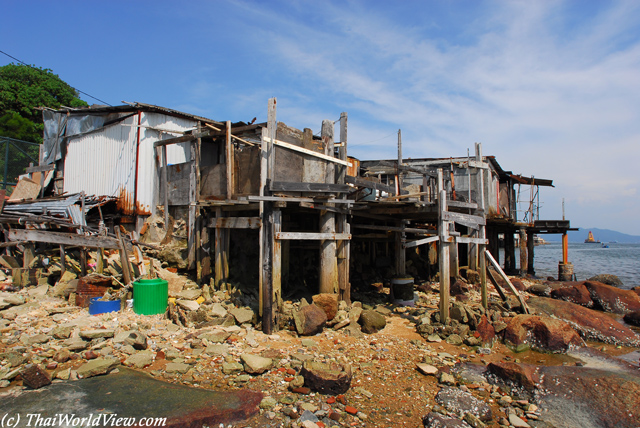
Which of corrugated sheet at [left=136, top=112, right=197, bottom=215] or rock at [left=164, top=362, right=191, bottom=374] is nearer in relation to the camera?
rock at [left=164, top=362, right=191, bottom=374]

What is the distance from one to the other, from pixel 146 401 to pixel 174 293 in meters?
5.14

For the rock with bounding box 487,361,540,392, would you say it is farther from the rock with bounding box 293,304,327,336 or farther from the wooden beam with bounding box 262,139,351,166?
the wooden beam with bounding box 262,139,351,166

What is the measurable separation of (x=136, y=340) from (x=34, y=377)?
1809 mm

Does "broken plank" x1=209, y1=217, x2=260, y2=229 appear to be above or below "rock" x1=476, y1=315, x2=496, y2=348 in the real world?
above

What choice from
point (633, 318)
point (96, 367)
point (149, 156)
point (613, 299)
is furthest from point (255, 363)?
point (613, 299)

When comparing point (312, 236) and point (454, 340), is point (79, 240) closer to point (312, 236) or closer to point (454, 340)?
point (312, 236)

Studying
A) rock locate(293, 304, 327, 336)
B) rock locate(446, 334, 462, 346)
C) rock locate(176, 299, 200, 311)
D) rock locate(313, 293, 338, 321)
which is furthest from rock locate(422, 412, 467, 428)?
rock locate(176, 299, 200, 311)

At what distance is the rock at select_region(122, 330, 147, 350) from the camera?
7.18 m

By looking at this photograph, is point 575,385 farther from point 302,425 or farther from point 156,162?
point 156,162

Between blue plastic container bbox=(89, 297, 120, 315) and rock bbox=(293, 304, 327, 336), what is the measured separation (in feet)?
14.2

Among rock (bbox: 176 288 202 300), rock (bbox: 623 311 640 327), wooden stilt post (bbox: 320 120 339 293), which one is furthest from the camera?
rock (bbox: 623 311 640 327)

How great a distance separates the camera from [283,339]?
8.41 meters

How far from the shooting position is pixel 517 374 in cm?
663

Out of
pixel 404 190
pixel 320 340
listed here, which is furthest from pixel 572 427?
pixel 404 190
